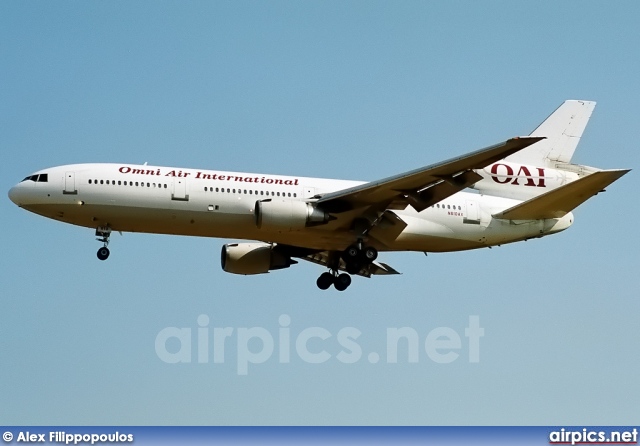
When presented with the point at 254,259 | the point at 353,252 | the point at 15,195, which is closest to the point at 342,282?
the point at 353,252

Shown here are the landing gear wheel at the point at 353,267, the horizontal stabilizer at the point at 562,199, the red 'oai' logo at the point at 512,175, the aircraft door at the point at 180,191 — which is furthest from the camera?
the red 'oai' logo at the point at 512,175

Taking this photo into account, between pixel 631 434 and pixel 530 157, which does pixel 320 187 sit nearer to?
pixel 530 157

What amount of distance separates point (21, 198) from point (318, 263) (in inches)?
538

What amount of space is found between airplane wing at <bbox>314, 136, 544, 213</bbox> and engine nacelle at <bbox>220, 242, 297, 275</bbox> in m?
6.14

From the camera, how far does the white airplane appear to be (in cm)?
4634

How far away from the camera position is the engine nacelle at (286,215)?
4584 centimetres

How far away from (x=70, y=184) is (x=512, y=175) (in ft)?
61.9

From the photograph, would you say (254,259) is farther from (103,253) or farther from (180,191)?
(103,253)

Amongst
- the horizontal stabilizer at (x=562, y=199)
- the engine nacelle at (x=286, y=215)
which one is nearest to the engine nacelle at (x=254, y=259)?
the engine nacelle at (x=286, y=215)

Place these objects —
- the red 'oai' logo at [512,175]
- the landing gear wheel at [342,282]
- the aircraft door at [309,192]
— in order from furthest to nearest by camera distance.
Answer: the landing gear wheel at [342,282] < the red 'oai' logo at [512,175] < the aircraft door at [309,192]

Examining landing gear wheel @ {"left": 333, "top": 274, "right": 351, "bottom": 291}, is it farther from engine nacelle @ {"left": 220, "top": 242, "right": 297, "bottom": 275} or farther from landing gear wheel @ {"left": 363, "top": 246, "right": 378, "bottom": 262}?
landing gear wheel @ {"left": 363, "top": 246, "right": 378, "bottom": 262}

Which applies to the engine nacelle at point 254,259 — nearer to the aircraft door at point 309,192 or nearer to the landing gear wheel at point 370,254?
the aircraft door at point 309,192

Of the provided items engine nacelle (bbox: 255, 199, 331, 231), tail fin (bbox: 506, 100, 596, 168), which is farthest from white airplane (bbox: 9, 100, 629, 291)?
tail fin (bbox: 506, 100, 596, 168)

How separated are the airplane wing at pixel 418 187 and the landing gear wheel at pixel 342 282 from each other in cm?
495
